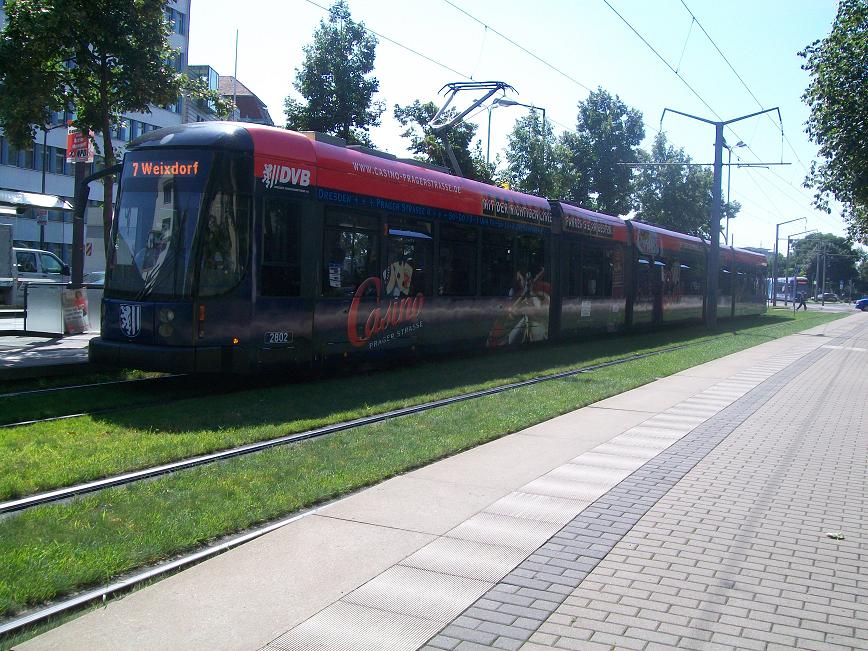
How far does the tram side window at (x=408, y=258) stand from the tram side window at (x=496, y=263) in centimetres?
209

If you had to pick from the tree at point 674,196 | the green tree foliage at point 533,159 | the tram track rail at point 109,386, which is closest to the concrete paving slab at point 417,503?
the tram track rail at point 109,386

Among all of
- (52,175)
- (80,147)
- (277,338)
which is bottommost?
(277,338)

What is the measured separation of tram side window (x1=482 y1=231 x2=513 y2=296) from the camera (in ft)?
55.8

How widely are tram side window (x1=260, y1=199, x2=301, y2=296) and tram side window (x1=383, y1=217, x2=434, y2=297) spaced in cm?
236

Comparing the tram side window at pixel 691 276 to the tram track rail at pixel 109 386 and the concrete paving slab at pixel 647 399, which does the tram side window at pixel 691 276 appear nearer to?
the concrete paving slab at pixel 647 399

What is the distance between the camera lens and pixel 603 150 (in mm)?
55125

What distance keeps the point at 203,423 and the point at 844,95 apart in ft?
97.0

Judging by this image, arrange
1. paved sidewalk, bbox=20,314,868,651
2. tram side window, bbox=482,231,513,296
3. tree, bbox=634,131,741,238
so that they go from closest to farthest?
paved sidewalk, bbox=20,314,868,651
tram side window, bbox=482,231,513,296
tree, bbox=634,131,741,238

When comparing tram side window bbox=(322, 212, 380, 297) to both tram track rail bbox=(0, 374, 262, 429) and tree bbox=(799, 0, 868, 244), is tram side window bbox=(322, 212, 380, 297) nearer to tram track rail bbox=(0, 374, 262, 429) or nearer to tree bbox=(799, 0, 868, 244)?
tram track rail bbox=(0, 374, 262, 429)

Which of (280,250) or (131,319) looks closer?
(131,319)

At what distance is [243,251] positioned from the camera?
10984mm

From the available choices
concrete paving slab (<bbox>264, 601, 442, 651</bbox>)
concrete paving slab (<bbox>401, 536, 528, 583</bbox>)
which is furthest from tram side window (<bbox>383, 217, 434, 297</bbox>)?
concrete paving slab (<bbox>264, 601, 442, 651</bbox>)

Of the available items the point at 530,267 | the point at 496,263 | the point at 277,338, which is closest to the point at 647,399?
the point at 277,338

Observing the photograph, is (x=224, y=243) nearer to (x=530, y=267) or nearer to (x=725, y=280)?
(x=530, y=267)
